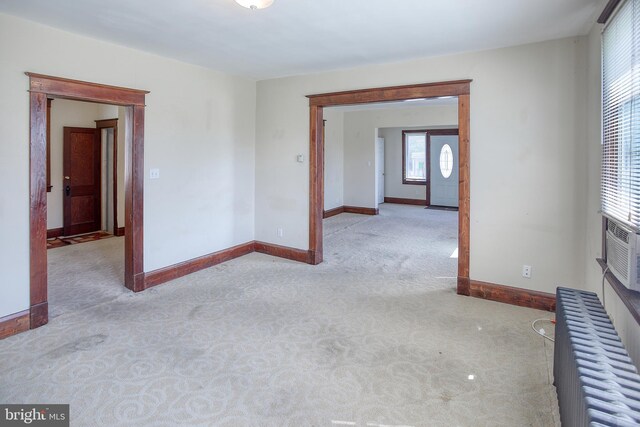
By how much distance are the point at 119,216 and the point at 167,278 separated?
10.8 feet

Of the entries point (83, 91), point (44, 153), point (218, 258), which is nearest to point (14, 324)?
point (44, 153)

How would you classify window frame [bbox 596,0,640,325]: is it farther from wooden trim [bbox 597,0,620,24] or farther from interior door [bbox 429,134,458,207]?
interior door [bbox 429,134,458,207]

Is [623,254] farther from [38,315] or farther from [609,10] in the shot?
[38,315]

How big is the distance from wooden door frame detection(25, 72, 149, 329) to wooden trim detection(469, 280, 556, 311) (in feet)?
12.1

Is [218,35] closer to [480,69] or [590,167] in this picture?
[480,69]

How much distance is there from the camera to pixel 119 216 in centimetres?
702

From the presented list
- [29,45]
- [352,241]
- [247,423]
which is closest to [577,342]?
[247,423]

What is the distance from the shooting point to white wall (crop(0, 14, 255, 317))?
307cm

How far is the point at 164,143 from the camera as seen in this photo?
4.32m

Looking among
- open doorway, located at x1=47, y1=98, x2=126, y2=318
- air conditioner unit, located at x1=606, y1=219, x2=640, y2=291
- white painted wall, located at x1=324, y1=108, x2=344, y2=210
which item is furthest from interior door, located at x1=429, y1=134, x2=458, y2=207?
Result: air conditioner unit, located at x1=606, y1=219, x2=640, y2=291

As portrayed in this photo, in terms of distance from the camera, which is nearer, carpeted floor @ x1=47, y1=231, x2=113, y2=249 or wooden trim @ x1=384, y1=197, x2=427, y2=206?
carpeted floor @ x1=47, y1=231, x2=113, y2=249

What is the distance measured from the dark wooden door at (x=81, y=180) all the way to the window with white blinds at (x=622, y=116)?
7.55m

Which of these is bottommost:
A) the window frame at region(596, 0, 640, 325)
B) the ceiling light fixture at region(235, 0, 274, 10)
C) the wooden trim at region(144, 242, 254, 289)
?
the wooden trim at region(144, 242, 254, 289)

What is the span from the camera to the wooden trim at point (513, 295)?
3.65 m
